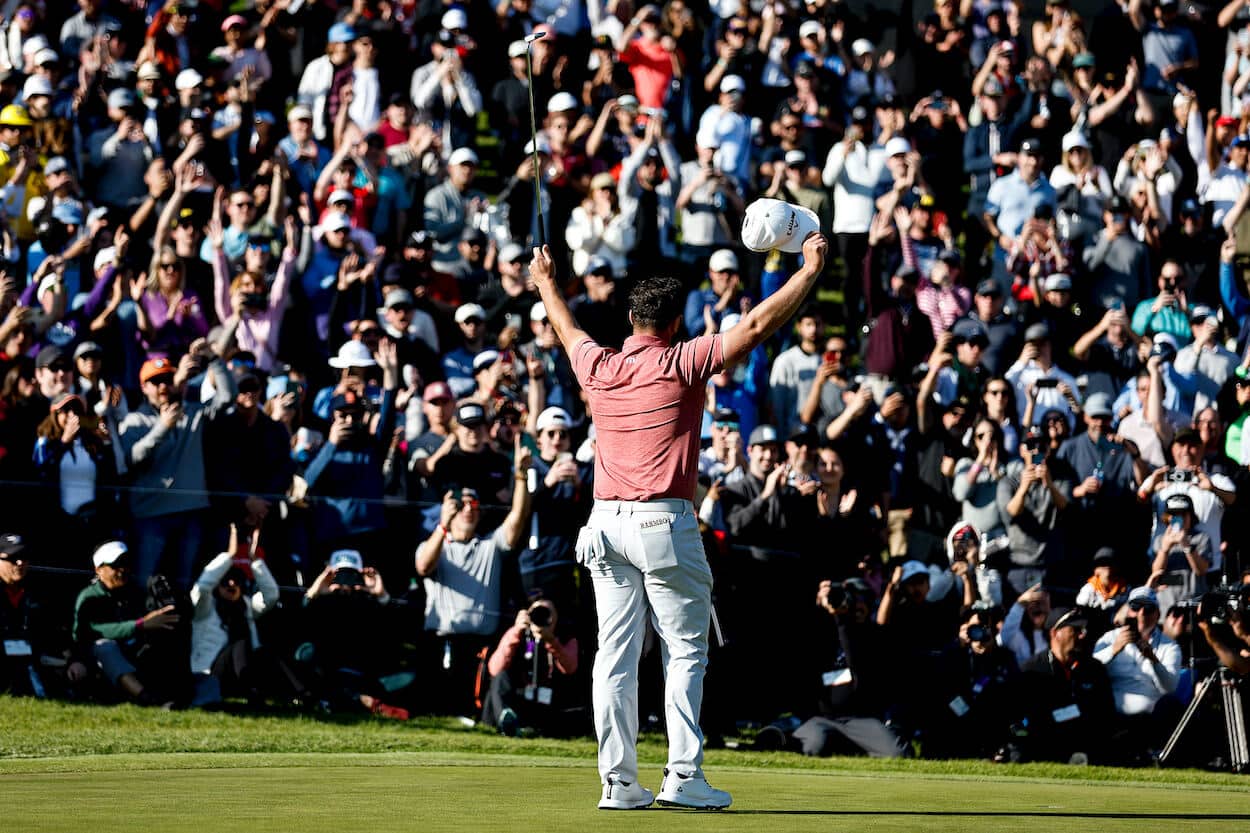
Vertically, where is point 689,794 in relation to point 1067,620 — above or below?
above

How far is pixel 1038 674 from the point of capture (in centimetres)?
1238

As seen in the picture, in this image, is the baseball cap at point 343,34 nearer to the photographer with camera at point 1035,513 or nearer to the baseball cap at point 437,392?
the baseball cap at point 437,392

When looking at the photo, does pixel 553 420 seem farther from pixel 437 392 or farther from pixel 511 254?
pixel 511 254

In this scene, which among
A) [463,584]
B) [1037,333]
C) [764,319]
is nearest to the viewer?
[764,319]

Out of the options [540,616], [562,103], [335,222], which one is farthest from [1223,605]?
[562,103]

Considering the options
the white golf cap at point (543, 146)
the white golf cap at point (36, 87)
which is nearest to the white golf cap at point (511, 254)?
the white golf cap at point (543, 146)

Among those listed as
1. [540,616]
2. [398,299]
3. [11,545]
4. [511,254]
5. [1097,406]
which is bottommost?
[540,616]

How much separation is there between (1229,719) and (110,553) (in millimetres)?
6789

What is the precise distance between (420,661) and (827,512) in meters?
2.83

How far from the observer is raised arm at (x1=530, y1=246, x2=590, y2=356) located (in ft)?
24.7

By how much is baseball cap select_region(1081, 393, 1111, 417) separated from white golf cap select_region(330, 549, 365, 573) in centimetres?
540

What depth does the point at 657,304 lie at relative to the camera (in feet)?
23.9

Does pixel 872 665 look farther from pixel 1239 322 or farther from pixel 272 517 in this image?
pixel 1239 322

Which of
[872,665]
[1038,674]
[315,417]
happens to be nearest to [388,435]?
[315,417]
